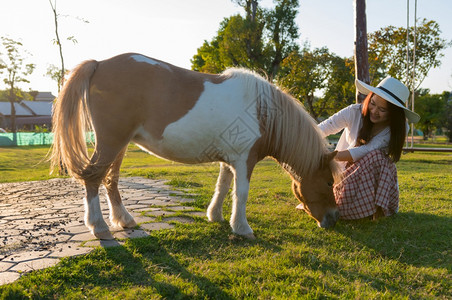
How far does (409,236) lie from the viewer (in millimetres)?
3078

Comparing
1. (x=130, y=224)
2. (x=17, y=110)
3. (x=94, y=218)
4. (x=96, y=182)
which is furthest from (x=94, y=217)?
(x=17, y=110)

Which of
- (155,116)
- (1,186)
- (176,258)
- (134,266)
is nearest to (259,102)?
(155,116)

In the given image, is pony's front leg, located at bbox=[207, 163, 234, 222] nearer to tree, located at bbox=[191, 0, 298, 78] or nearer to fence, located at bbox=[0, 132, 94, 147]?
tree, located at bbox=[191, 0, 298, 78]

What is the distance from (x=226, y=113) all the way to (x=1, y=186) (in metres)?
5.20

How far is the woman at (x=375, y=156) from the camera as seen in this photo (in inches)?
134

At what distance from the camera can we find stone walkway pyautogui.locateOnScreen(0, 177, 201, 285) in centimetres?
251

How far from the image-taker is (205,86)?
119 inches

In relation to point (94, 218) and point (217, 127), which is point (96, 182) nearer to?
point (94, 218)

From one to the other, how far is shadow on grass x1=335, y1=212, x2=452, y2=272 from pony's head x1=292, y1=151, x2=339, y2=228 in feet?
0.57

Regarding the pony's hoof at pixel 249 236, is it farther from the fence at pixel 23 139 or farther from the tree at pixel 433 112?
the tree at pixel 433 112

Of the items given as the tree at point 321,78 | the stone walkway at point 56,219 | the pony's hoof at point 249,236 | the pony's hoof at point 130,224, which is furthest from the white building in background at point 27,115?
the pony's hoof at point 249,236

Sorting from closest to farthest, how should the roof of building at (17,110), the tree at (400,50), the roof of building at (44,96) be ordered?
the tree at (400,50), the roof of building at (17,110), the roof of building at (44,96)

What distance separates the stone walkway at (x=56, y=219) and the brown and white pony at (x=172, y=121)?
10.4 inches

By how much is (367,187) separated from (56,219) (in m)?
3.36
